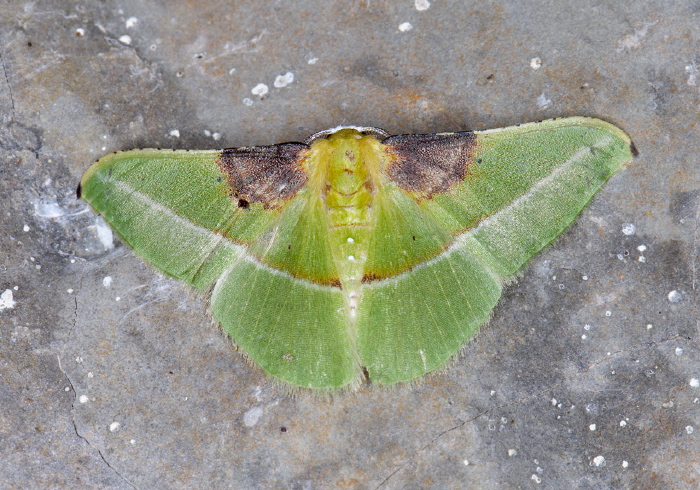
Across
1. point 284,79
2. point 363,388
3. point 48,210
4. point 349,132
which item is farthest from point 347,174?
point 48,210

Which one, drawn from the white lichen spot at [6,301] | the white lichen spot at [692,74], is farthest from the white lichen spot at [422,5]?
the white lichen spot at [6,301]

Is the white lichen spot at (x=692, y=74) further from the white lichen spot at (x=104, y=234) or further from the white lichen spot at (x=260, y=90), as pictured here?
the white lichen spot at (x=104, y=234)

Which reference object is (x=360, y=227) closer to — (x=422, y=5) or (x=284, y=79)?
(x=284, y=79)

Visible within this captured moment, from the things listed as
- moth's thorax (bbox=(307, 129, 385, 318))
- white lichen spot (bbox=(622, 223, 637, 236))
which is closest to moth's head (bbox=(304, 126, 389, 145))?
moth's thorax (bbox=(307, 129, 385, 318))

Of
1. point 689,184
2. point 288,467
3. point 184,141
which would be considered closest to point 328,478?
point 288,467

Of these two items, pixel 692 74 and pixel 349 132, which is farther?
pixel 692 74

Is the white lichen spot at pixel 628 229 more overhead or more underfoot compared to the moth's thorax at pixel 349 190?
more underfoot

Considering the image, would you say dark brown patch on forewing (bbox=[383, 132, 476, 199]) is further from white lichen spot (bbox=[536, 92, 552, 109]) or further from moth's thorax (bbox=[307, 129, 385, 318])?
white lichen spot (bbox=[536, 92, 552, 109])
